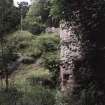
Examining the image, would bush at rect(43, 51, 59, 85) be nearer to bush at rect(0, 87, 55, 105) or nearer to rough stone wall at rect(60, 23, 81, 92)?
bush at rect(0, 87, 55, 105)

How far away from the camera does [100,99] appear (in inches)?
314

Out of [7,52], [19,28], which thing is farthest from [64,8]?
[19,28]

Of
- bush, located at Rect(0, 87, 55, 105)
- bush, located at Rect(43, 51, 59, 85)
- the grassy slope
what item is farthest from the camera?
the grassy slope

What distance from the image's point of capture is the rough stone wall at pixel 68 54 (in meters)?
8.33

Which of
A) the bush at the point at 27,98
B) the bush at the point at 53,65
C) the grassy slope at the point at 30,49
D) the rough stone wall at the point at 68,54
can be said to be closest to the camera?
the rough stone wall at the point at 68,54

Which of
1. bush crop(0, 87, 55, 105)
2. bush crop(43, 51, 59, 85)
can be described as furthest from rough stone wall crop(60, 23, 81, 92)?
bush crop(43, 51, 59, 85)

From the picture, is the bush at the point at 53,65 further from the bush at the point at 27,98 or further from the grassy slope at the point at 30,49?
the bush at the point at 27,98

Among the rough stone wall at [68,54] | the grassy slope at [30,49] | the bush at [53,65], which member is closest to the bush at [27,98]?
the rough stone wall at [68,54]

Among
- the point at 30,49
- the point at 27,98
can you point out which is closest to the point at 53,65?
the point at 30,49

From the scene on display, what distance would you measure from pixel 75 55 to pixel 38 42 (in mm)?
→ 8846

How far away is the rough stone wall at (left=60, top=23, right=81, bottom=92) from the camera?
8.33 meters

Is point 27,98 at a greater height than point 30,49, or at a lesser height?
lesser

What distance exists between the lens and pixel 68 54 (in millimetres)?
8570

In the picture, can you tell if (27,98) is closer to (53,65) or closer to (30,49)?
(53,65)
